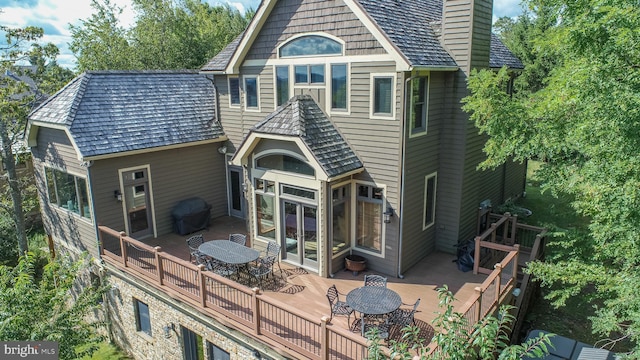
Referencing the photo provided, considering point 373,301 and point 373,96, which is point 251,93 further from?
point 373,301

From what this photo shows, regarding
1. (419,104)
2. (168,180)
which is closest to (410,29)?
(419,104)

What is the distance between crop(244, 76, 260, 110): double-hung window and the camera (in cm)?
1382

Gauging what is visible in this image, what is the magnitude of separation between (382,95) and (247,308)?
6230 millimetres

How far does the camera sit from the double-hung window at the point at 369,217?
11484 mm

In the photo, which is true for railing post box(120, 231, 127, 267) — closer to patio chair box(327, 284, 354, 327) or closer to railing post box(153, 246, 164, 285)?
railing post box(153, 246, 164, 285)

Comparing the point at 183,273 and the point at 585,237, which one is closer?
the point at 585,237

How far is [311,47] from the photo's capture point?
11.8 metres

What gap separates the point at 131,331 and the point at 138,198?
4100 millimetres

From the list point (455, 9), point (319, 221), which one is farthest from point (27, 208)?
point (455, 9)

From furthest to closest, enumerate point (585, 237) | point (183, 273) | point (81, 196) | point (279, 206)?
point (81, 196), point (279, 206), point (183, 273), point (585, 237)

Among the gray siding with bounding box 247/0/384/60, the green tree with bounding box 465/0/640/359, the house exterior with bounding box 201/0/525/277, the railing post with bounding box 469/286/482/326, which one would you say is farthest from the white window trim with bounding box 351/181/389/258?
the green tree with bounding box 465/0/640/359

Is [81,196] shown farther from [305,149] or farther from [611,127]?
[611,127]

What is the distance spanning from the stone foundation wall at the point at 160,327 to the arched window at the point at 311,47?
296 inches

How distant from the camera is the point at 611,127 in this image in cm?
700
